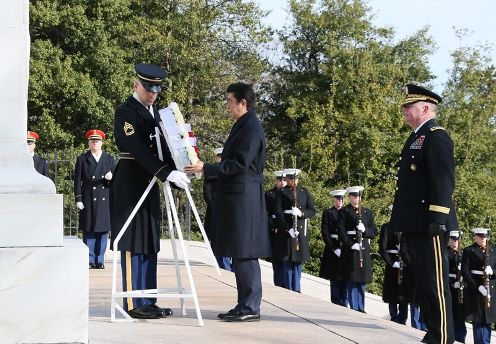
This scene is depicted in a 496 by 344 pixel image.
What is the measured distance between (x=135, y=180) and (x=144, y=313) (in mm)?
909

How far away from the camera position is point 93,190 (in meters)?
14.2

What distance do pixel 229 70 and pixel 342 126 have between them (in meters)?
4.59

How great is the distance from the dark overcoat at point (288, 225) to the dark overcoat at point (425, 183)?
26.4 ft

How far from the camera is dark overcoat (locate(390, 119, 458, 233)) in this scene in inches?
266

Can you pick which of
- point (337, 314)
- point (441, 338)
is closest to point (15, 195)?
point (441, 338)

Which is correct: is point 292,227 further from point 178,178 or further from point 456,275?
point 178,178

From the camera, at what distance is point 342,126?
37.0 metres

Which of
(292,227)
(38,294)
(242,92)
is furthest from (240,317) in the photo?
(292,227)

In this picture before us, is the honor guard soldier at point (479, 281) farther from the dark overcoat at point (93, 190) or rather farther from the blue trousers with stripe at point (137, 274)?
the blue trousers with stripe at point (137, 274)

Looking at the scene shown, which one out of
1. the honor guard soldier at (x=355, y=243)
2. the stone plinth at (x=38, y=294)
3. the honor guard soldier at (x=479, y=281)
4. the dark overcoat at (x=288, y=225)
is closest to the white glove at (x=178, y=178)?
the stone plinth at (x=38, y=294)

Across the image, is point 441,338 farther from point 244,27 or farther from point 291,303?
point 244,27

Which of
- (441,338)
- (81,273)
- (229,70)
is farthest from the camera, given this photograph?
(229,70)

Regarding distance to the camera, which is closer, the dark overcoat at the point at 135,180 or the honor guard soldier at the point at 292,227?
the dark overcoat at the point at 135,180

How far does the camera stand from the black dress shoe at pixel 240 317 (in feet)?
24.6
